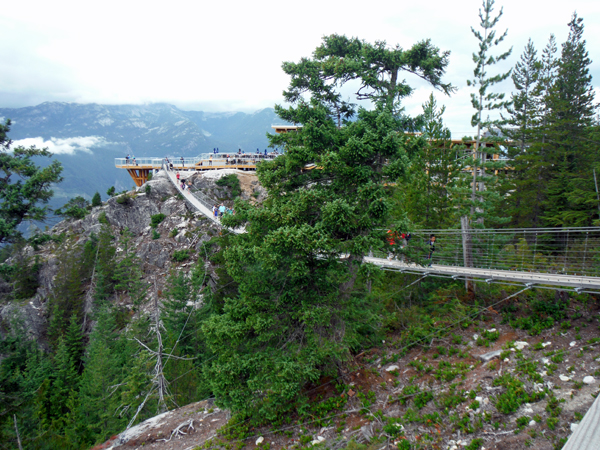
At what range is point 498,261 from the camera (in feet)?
33.8

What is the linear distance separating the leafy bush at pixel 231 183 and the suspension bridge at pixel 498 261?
18817mm

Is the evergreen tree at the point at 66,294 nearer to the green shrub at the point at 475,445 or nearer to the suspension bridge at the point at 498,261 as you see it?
the suspension bridge at the point at 498,261

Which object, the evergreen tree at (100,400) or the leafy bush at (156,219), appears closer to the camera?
the evergreen tree at (100,400)

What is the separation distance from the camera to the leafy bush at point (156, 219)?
89.2 feet

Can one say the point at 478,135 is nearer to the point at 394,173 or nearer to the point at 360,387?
the point at 394,173

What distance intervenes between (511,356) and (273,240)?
5.34m

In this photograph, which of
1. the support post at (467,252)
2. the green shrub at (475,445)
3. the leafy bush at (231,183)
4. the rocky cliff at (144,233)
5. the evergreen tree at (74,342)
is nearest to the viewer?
the green shrub at (475,445)

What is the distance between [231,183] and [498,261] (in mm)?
22832

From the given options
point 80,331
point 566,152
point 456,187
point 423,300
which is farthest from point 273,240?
point 80,331

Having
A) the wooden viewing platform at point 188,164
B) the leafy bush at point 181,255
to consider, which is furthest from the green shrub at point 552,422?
the wooden viewing platform at point 188,164

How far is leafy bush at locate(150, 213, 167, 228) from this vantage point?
89.2 ft

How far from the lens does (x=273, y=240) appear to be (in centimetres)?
626

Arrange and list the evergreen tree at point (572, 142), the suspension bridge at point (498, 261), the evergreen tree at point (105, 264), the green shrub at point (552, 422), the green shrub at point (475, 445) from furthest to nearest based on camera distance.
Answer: the evergreen tree at point (105, 264), the evergreen tree at point (572, 142), the suspension bridge at point (498, 261), the green shrub at point (475, 445), the green shrub at point (552, 422)

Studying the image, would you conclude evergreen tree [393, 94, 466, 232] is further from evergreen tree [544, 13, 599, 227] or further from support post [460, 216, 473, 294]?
evergreen tree [544, 13, 599, 227]
